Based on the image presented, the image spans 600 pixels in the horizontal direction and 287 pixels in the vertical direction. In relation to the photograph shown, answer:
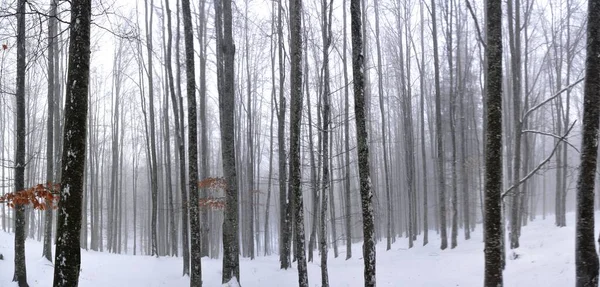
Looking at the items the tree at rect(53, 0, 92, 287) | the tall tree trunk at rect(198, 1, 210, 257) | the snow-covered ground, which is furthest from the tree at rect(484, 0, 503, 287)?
the tall tree trunk at rect(198, 1, 210, 257)

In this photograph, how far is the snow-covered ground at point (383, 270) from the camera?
11.1 meters

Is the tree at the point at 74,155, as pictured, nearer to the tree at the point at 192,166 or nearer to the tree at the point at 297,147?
the tree at the point at 192,166

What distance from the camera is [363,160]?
7.84 m

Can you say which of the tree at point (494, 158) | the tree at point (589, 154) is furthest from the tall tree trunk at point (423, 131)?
the tree at point (494, 158)

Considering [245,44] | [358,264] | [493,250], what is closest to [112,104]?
[245,44]

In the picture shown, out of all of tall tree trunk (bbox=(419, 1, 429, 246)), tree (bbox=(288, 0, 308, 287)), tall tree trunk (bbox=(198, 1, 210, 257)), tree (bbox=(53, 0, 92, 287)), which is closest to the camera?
tree (bbox=(53, 0, 92, 287))

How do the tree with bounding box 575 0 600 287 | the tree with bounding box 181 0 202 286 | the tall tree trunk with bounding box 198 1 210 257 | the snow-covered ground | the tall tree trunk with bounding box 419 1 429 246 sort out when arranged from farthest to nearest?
the tall tree trunk with bounding box 419 1 429 246, the tall tree trunk with bounding box 198 1 210 257, the snow-covered ground, the tree with bounding box 181 0 202 286, the tree with bounding box 575 0 600 287

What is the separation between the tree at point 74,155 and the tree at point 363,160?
4795mm

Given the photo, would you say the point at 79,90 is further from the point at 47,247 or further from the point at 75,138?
the point at 47,247

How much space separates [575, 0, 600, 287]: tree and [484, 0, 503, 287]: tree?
6.00ft

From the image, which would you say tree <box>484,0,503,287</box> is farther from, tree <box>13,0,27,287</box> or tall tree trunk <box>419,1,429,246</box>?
tall tree trunk <box>419,1,429,246</box>

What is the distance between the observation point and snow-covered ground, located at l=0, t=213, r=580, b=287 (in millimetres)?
11086

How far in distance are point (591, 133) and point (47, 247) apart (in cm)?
1589

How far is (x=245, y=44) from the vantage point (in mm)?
23531
